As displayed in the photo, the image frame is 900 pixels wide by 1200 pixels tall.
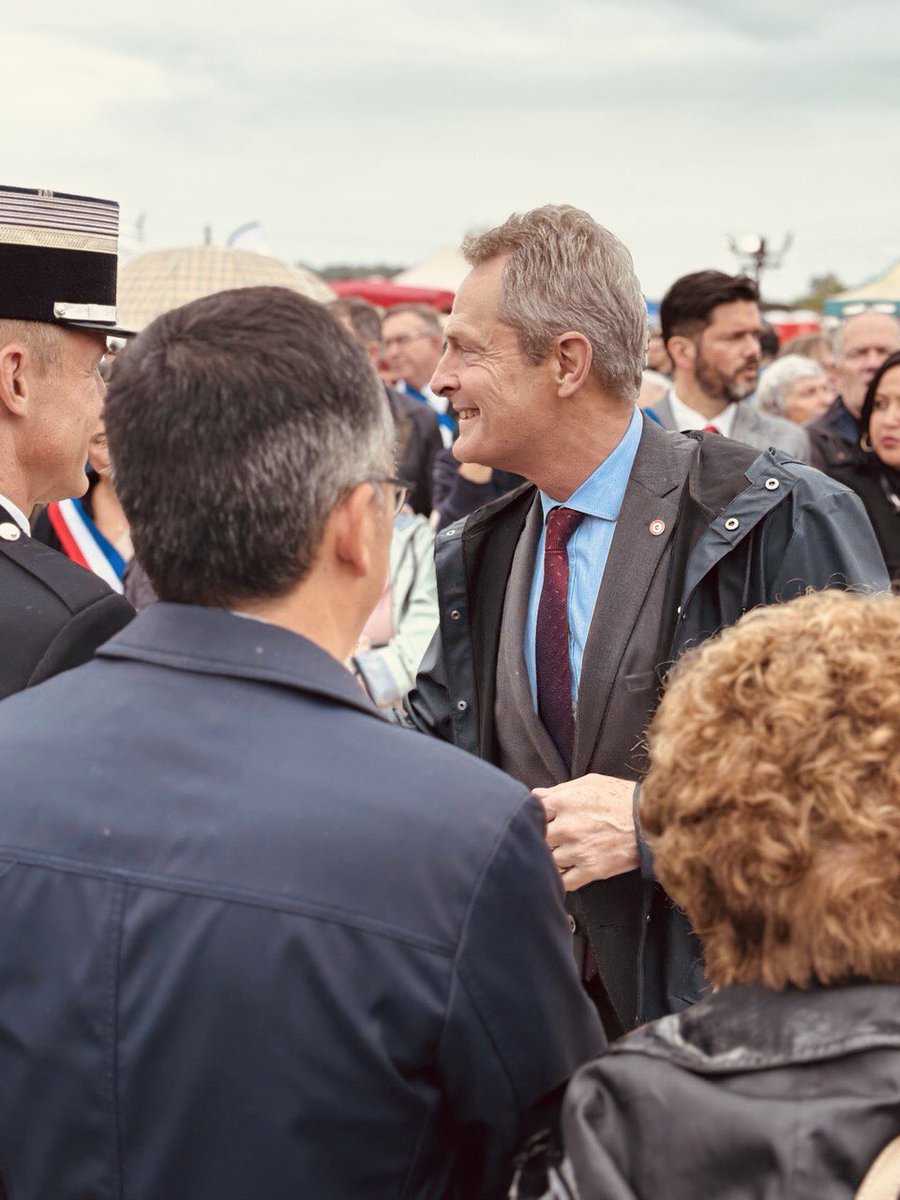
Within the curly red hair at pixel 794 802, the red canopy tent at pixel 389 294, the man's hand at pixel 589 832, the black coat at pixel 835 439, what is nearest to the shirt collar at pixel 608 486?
the man's hand at pixel 589 832

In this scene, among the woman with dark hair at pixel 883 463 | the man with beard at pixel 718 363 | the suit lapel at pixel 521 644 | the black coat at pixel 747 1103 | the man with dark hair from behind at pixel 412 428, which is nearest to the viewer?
the black coat at pixel 747 1103

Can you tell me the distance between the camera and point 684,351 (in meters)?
6.89

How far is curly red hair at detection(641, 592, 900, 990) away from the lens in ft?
4.29

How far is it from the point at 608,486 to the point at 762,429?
4267 millimetres

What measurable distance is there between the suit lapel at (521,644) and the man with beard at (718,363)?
398 centimetres

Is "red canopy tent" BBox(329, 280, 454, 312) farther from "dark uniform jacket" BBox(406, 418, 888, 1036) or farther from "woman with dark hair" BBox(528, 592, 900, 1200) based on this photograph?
"woman with dark hair" BBox(528, 592, 900, 1200)

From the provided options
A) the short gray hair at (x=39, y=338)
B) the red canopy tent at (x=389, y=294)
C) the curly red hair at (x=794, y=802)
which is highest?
the red canopy tent at (x=389, y=294)

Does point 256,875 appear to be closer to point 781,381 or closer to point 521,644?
point 521,644

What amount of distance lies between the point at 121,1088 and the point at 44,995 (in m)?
0.12

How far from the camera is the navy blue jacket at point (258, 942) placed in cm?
133

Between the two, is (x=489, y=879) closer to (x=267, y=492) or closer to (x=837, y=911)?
(x=837, y=911)

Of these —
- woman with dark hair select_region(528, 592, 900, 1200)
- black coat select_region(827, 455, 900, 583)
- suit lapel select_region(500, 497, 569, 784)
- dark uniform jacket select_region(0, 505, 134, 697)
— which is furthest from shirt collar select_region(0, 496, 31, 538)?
black coat select_region(827, 455, 900, 583)

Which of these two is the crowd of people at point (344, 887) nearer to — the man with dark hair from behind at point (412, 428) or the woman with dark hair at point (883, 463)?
the woman with dark hair at point (883, 463)

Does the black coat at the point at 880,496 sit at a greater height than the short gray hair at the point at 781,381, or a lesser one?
lesser
